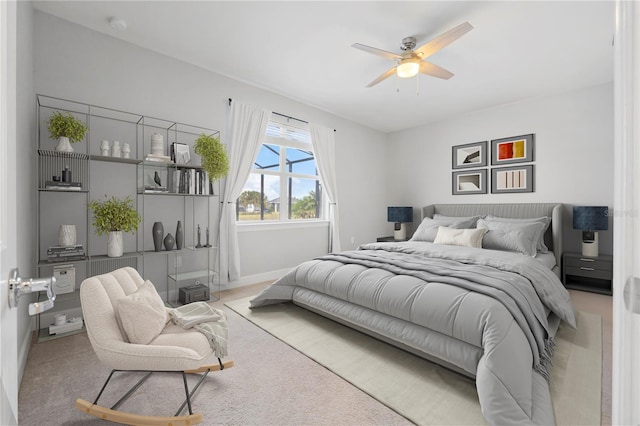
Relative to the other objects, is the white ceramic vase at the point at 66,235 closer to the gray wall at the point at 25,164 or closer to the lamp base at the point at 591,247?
the gray wall at the point at 25,164

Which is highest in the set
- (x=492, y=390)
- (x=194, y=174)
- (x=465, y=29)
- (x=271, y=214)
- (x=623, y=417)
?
(x=465, y=29)

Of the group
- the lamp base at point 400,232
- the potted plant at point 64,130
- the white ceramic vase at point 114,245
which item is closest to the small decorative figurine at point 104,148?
the potted plant at point 64,130

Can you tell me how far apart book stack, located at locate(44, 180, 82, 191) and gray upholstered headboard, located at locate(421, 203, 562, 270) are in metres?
4.99

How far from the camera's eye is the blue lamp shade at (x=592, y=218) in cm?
376

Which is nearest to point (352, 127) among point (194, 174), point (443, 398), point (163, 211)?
point (194, 174)

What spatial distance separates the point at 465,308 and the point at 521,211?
3409 millimetres

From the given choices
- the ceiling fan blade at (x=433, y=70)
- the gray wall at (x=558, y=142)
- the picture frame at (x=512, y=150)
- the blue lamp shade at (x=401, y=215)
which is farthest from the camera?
the blue lamp shade at (x=401, y=215)

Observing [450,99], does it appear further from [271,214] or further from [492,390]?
[492,390]

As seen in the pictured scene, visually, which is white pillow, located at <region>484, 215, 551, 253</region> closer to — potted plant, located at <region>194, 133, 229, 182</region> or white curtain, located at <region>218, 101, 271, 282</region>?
white curtain, located at <region>218, 101, 271, 282</region>

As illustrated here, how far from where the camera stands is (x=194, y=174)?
134 inches

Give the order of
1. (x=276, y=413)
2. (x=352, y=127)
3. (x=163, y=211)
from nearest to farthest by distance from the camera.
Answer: (x=276, y=413), (x=163, y=211), (x=352, y=127)

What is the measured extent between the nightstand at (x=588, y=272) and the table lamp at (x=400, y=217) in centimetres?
235

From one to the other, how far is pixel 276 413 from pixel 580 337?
255 cm

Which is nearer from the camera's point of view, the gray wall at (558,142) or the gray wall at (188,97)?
A: the gray wall at (188,97)
